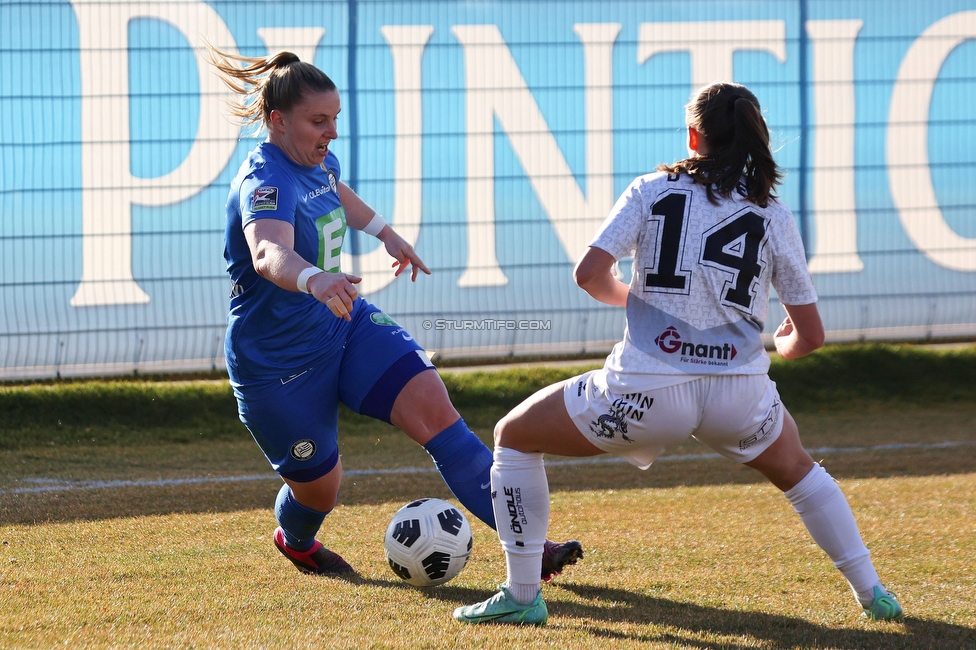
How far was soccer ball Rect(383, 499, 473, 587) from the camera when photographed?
3.76 m

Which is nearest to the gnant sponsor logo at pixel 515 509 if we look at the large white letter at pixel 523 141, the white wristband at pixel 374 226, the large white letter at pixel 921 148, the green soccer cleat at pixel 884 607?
the green soccer cleat at pixel 884 607

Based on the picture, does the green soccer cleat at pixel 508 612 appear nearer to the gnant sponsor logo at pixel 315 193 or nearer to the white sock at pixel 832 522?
the white sock at pixel 832 522

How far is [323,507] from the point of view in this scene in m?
4.04

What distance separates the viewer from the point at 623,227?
9.55 feet

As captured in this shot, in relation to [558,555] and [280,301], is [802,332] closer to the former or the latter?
[558,555]

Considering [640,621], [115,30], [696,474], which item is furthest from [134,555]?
[115,30]

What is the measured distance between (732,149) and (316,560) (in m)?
2.25

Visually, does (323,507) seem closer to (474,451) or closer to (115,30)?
(474,451)

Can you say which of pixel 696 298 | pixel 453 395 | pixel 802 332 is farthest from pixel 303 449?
pixel 453 395

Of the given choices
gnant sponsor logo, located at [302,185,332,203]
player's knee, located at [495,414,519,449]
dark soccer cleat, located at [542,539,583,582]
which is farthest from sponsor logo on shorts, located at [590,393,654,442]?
gnant sponsor logo, located at [302,185,332,203]

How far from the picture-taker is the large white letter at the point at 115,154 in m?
8.48

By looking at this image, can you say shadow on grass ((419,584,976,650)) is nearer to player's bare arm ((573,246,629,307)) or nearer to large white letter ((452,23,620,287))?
player's bare arm ((573,246,629,307))

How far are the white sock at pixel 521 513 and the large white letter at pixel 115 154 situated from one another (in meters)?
6.02

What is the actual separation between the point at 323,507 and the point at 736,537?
5.99ft
